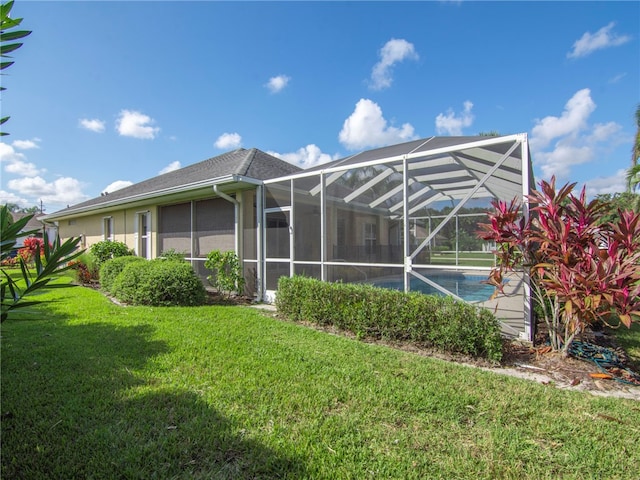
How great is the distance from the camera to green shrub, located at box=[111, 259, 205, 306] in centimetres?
746

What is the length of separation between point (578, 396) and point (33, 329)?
822 centimetres

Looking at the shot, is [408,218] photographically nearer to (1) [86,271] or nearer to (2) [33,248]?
(2) [33,248]

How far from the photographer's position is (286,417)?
9.10ft

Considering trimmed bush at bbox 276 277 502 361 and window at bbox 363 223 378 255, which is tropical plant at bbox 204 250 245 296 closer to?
trimmed bush at bbox 276 277 502 361

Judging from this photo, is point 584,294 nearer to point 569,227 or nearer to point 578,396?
point 569,227

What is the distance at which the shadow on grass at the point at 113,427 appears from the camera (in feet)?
7.03

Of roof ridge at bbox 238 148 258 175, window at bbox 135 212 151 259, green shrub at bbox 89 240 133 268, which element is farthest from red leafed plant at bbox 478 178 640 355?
green shrub at bbox 89 240 133 268

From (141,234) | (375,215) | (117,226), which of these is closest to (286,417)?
(375,215)

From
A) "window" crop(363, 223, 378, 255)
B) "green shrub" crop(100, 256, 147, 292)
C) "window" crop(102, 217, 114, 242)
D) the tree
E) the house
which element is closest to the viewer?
the tree

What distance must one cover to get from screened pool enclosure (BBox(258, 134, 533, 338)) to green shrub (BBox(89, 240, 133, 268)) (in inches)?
298

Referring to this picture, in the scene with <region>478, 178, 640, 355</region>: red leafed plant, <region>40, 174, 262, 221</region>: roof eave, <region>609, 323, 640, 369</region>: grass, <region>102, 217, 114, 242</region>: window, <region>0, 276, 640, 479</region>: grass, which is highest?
<region>40, 174, 262, 221</region>: roof eave

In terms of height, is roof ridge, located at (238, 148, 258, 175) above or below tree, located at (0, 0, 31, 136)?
above

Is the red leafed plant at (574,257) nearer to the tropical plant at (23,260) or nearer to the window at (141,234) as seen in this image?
the tropical plant at (23,260)

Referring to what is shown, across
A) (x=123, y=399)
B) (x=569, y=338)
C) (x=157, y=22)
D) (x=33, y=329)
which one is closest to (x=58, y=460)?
(x=123, y=399)
